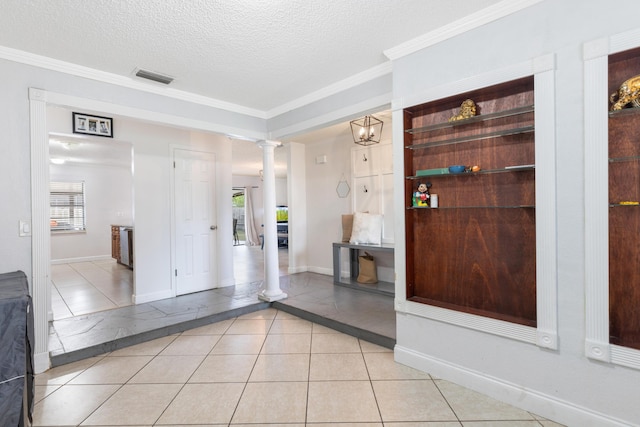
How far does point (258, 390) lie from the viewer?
86.8 inches

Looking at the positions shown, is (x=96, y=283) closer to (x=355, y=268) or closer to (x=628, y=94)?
(x=355, y=268)

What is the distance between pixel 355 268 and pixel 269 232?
1.60 m

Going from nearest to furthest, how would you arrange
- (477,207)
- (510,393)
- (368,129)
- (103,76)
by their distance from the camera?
(510,393), (477,207), (103,76), (368,129)

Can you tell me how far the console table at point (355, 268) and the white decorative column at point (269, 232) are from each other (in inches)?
39.7

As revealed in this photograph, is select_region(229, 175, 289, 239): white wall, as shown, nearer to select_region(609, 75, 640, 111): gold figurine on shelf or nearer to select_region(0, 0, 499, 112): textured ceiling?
select_region(0, 0, 499, 112): textured ceiling

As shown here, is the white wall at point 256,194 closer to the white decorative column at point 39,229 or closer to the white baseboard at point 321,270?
the white baseboard at point 321,270

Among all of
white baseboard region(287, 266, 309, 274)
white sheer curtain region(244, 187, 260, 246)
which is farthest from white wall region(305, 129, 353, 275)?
white sheer curtain region(244, 187, 260, 246)

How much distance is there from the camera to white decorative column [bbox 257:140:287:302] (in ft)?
13.4

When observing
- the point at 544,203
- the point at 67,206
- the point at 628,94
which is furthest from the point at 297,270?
the point at 67,206

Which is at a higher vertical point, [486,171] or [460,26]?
[460,26]

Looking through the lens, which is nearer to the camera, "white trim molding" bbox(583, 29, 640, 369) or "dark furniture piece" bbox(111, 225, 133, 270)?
"white trim molding" bbox(583, 29, 640, 369)

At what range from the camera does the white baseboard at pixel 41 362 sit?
246 centimetres

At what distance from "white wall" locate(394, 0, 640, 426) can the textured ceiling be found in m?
0.32

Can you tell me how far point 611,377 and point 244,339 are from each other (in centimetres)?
274
